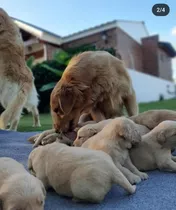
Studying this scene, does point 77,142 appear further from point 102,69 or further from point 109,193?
point 102,69

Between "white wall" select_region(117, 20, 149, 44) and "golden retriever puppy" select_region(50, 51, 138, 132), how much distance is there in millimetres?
13269

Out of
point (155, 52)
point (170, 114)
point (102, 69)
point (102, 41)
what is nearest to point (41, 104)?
point (102, 41)

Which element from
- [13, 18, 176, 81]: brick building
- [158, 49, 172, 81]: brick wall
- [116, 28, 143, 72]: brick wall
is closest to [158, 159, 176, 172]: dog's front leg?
[13, 18, 176, 81]: brick building

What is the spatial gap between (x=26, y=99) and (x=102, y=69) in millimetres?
1203

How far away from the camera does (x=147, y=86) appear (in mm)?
16016

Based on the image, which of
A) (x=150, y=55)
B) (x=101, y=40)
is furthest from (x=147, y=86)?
(x=150, y=55)

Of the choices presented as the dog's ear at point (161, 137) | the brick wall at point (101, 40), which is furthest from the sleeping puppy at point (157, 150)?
the brick wall at point (101, 40)

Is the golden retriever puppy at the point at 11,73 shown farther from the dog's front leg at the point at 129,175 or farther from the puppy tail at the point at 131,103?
the dog's front leg at the point at 129,175

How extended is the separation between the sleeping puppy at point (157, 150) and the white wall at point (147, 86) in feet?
39.1

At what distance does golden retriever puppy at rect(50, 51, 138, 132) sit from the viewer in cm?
239

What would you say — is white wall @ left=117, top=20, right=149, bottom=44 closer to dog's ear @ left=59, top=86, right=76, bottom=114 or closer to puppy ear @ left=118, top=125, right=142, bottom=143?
dog's ear @ left=59, top=86, right=76, bottom=114

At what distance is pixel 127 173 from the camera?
4.41 feet

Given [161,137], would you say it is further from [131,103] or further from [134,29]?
[134,29]

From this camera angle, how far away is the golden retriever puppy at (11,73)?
10.6 feet
